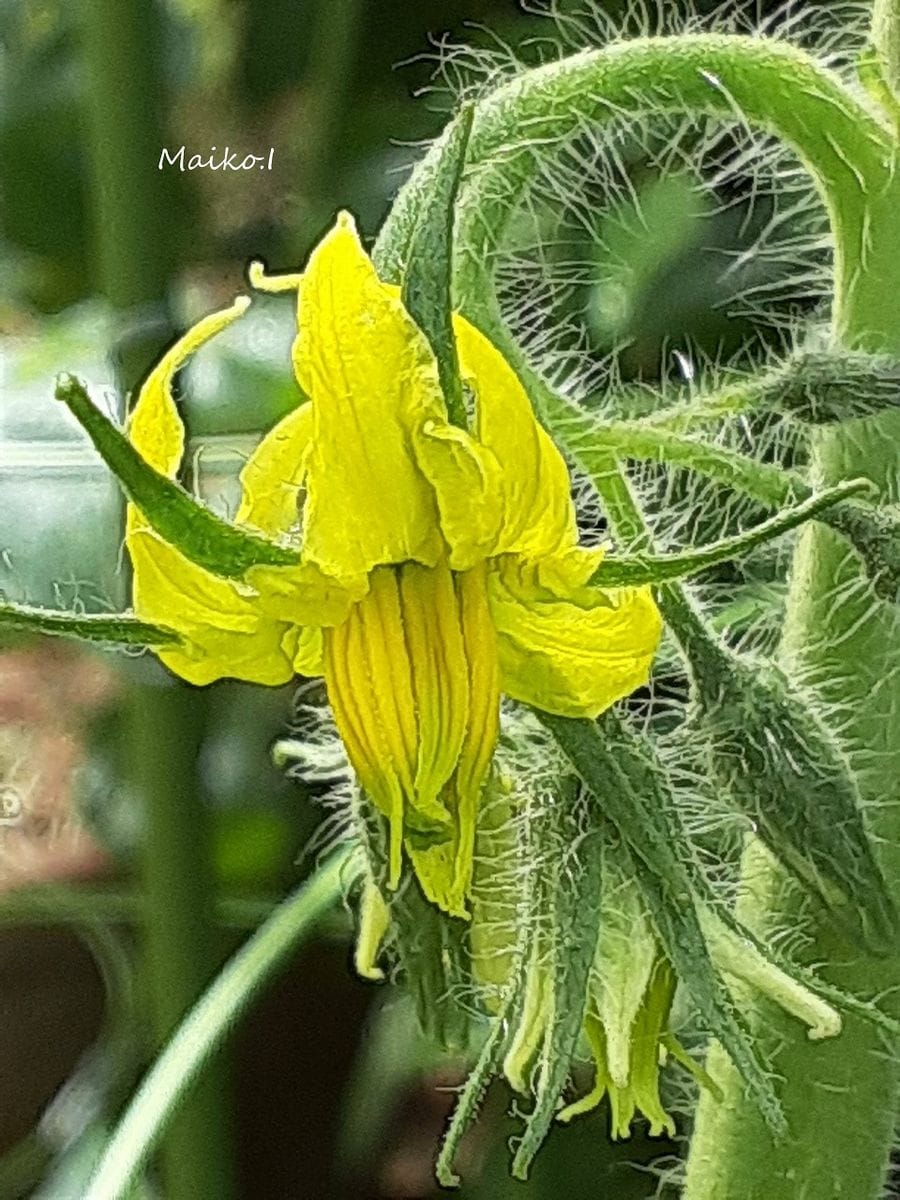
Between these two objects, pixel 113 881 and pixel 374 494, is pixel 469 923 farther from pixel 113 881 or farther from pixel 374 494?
pixel 113 881

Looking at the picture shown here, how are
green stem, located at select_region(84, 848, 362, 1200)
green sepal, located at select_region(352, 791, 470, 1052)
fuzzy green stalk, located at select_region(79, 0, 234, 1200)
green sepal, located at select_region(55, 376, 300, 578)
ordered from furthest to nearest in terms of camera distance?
1. fuzzy green stalk, located at select_region(79, 0, 234, 1200)
2. green stem, located at select_region(84, 848, 362, 1200)
3. green sepal, located at select_region(352, 791, 470, 1052)
4. green sepal, located at select_region(55, 376, 300, 578)

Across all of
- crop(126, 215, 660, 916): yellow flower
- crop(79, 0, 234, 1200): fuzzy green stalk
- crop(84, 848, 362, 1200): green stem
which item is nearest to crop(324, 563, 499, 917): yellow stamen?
crop(126, 215, 660, 916): yellow flower

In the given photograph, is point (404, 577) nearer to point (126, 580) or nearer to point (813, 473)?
point (813, 473)

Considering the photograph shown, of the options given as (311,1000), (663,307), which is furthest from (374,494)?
(311,1000)

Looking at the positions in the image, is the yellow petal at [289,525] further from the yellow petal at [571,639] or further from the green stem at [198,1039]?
the green stem at [198,1039]

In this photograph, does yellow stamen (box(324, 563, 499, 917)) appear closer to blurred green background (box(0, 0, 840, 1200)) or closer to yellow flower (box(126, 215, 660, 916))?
yellow flower (box(126, 215, 660, 916))

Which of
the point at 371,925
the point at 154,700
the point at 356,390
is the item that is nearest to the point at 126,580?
the point at 154,700
